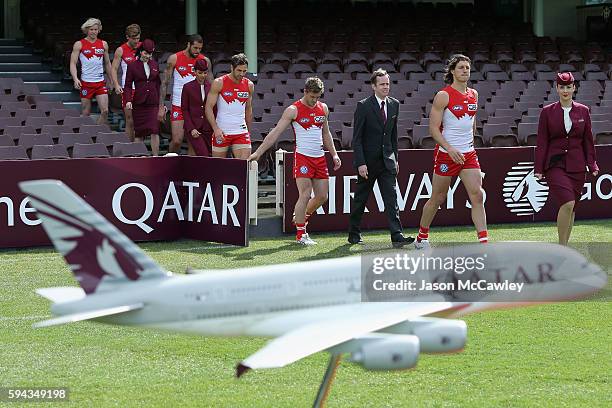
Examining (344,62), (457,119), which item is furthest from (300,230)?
(344,62)

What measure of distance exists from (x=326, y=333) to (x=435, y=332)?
0.35 meters

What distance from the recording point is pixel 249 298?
2.98 m

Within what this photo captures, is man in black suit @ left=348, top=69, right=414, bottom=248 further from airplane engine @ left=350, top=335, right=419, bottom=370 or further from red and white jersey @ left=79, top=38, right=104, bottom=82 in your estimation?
airplane engine @ left=350, top=335, right=419, bottom=370

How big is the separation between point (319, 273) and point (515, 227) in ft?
37.4

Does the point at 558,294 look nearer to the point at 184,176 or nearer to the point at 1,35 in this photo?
the point at 184,176

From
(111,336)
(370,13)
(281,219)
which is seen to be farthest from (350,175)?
(370,13)

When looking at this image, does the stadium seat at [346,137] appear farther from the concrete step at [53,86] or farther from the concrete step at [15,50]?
the concrete step at [15,50]

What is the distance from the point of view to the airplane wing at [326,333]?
114 inches

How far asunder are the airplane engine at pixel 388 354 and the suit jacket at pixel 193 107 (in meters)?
11.1

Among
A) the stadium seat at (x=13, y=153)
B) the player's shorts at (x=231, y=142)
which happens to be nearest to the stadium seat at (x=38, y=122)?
the stadium seat at (x=13, y=153)

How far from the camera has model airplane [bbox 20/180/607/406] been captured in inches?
117

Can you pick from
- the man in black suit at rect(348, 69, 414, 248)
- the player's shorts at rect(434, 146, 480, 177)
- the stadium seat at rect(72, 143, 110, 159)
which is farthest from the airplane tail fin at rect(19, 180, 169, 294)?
the stadium seat at rect(72, 143, 110, 159)

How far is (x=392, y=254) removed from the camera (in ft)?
10.2

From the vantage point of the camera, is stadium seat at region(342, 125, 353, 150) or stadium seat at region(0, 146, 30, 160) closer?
stadium seat at region(0, 146, 30, 160)
